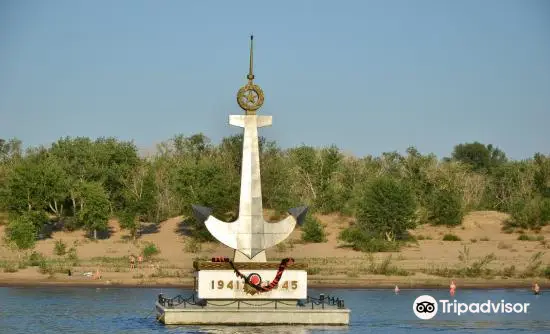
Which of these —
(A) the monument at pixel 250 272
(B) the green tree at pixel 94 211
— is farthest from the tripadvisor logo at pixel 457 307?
(B) the green tree at pixel 94 211

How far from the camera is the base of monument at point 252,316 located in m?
51.2

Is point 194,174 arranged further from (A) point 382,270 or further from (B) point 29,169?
(A) point 382,270

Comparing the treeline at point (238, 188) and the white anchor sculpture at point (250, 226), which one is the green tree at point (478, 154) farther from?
the white anchor sculpture at point (250, 226)

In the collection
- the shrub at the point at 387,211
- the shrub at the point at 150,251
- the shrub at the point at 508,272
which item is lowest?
the shrub at the point at 508,272


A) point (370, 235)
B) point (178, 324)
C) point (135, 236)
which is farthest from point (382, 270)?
point (178, 324)

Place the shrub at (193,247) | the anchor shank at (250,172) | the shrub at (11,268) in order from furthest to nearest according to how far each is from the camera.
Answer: the shrub at (193,247), the shrub at (11,268), the anchor shank at (250,172)

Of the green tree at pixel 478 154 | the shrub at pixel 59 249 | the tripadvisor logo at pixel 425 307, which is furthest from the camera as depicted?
the green tree at pixel 478 154

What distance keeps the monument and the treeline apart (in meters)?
38.2

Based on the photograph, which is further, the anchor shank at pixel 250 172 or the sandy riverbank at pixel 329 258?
the sandy riverbank at pixel 329 258

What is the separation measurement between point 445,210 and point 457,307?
38.9 metres

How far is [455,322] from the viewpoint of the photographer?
59.3 metres

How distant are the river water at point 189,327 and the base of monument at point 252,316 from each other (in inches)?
17.3

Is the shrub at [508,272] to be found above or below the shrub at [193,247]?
below

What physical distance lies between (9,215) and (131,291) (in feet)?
94.2
